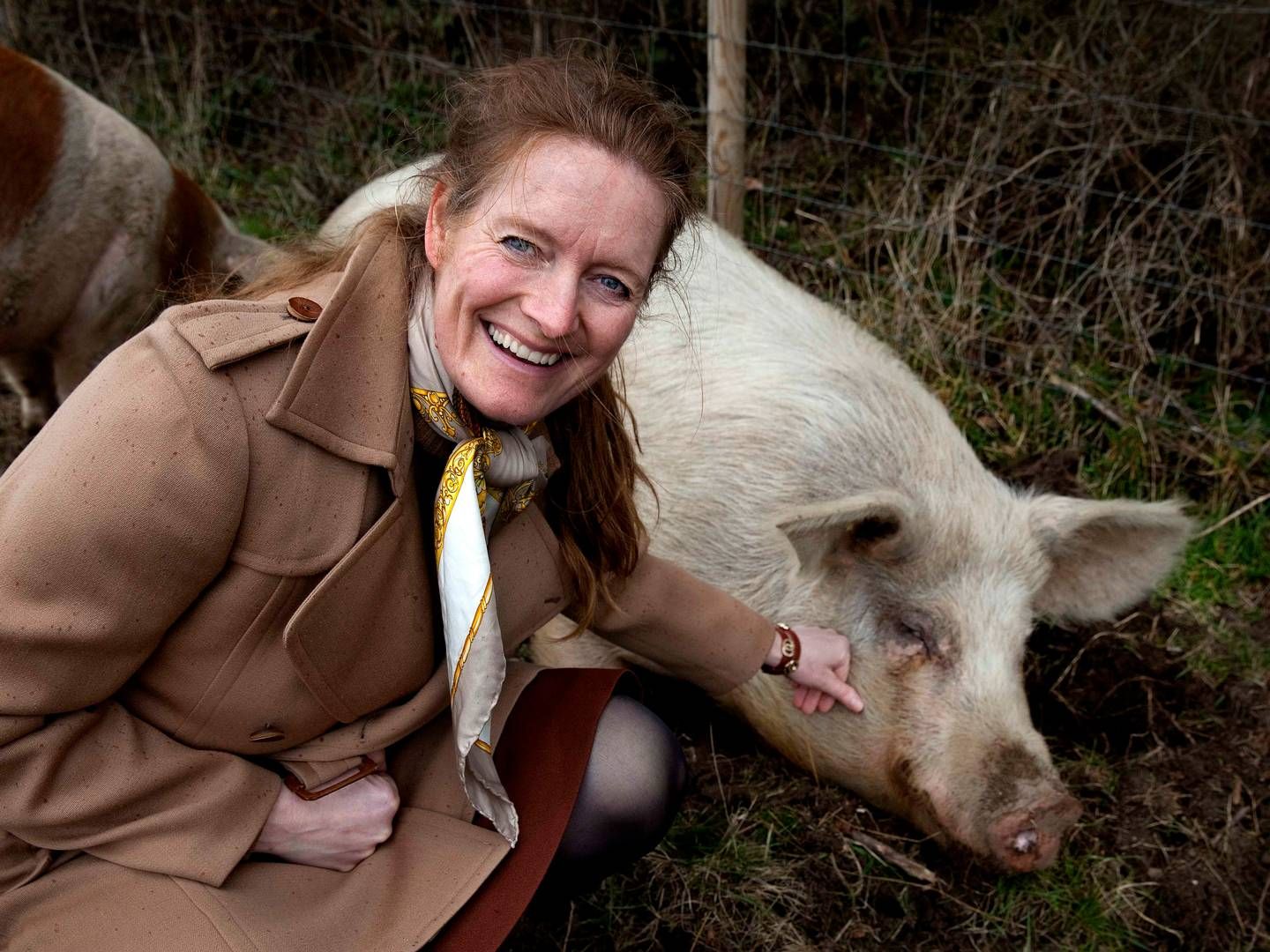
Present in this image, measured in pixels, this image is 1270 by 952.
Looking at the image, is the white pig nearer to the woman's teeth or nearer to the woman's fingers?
the woman's fingers

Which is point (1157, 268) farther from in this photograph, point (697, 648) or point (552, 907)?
point (552, 907)

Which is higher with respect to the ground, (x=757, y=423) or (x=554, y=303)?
(x=554, y=303)

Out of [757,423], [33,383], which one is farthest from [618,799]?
[33,383]

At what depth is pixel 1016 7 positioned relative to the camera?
4.93 m

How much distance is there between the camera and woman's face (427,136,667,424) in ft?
5.59

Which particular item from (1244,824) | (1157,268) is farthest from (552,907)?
(1157,268)

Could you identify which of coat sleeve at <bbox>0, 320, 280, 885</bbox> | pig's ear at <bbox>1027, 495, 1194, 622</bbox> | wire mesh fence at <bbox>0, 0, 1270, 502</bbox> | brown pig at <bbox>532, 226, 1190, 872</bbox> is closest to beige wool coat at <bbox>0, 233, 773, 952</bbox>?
coat sleeve at <bbox>0, 320, 280, 885</bbox>

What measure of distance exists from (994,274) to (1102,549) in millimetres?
1695

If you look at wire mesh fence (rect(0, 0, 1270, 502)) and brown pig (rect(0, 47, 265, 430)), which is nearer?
brown pig (rect(0, 47, 265, 430))

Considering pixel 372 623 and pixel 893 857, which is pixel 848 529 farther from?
→ pixel 372 623

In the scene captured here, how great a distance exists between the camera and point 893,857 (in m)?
2.90

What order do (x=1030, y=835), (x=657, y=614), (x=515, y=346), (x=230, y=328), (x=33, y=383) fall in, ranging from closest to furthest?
(x=230, y=328), (x=515, y=346), (x=657, y=614), (x=1030, y=835), (x=33, y=383)

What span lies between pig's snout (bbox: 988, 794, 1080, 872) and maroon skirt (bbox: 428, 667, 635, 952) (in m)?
1.10

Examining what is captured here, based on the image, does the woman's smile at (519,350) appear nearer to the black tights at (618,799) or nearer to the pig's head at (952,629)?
the black tights at (618,799)
